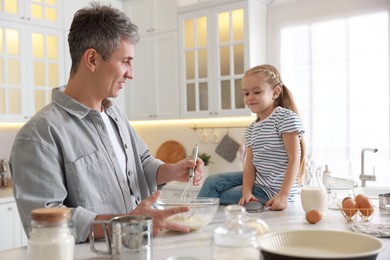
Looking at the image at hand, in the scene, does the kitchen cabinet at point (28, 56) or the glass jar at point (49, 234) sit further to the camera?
the kitchen cabinet at point (28, 56)

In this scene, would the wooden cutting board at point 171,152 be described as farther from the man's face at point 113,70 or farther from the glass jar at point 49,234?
the glass jar at point 49,234

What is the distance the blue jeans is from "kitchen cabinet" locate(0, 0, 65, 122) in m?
2.44

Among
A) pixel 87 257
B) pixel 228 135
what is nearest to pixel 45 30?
pixel 228 135

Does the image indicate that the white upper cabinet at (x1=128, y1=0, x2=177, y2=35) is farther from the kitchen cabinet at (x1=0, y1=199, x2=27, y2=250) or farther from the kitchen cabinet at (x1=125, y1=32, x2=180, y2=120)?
the kitchen cabinet at (x1=0, y1=199, x2=27, y2=250)

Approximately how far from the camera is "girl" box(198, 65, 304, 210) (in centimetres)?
204

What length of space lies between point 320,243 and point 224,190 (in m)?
1.00

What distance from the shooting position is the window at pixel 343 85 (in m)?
3.48

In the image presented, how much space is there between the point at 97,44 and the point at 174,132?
3055 millimetres

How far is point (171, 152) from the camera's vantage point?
468 cm

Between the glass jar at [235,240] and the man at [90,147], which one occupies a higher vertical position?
the man at [90,147]

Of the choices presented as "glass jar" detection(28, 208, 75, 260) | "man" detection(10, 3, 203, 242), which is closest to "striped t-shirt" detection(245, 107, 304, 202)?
"man" detection(10, 3, 203, 242)

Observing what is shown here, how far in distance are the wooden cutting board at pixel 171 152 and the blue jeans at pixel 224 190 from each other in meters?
2.47

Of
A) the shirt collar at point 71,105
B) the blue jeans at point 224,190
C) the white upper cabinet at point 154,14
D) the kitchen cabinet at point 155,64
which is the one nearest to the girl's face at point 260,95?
the blue jeans at point 224,190

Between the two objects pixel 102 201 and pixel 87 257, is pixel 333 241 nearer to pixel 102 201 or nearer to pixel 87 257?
pixel 87 257
